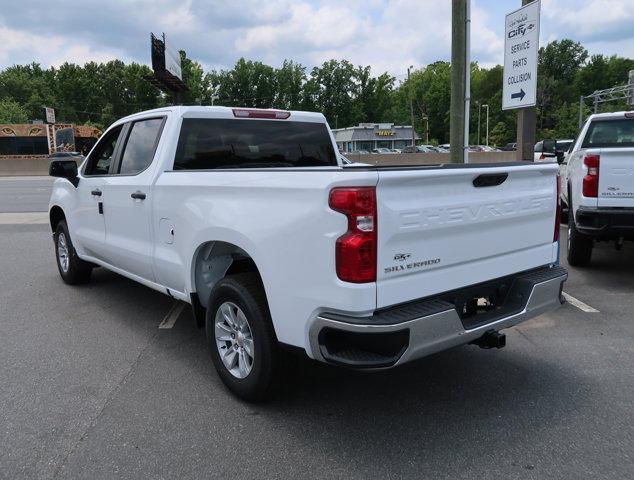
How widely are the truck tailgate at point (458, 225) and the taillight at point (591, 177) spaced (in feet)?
9.63

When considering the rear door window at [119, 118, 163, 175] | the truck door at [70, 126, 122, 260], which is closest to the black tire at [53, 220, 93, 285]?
the truck door at [70, 126, 122, 260]

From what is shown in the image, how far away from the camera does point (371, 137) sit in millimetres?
92500

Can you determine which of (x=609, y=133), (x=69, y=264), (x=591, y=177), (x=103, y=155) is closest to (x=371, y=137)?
(x=609, y=133)

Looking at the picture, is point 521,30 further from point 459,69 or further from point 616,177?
point 616,177

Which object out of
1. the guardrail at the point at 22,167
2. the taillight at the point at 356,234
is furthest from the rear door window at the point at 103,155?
the guardrail at the point at 22,167

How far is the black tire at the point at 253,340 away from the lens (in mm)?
3291

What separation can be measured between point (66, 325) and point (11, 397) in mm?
1606

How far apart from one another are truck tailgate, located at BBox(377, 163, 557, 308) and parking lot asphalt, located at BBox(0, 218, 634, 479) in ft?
2.83

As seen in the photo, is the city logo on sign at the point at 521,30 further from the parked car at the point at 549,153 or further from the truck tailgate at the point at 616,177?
the truck tailgate at the point at 616,177

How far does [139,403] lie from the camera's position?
364 cm

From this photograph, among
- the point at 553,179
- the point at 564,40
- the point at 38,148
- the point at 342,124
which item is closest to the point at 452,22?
the point at 553,179

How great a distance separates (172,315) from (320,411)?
2604mm

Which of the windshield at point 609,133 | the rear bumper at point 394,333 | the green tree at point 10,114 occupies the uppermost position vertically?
the green tree at point 10,114

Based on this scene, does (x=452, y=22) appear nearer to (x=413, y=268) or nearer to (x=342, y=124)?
(x=413, y=268)
